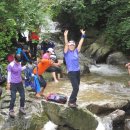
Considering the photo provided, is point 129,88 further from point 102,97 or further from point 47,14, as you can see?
point 47,14

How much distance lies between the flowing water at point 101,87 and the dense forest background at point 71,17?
195 centimetres

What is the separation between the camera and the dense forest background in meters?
15.0

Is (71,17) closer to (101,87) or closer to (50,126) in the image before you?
(101,87)

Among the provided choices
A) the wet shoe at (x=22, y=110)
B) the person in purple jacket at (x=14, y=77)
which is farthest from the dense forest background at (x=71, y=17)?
the wet shoe at (x=22, y=110)

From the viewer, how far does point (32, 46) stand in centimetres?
1783

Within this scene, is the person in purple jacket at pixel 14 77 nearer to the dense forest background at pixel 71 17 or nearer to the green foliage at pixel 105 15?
the dense forest background at pixel 71 17

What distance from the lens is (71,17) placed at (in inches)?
979

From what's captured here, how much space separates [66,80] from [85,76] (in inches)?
57.1

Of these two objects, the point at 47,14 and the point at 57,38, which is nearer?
the point at 47,14

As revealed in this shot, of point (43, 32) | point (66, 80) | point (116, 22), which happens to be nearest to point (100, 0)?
point (116, 22)

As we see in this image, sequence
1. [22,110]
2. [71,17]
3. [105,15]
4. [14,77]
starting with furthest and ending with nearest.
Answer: [71,17], [105,15], [22,110], [14,77]

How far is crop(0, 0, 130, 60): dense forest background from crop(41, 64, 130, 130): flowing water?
1.95 meters

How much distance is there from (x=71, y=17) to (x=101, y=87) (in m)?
10.9

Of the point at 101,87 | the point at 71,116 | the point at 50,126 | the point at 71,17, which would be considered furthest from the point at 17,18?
the point at 71,17
